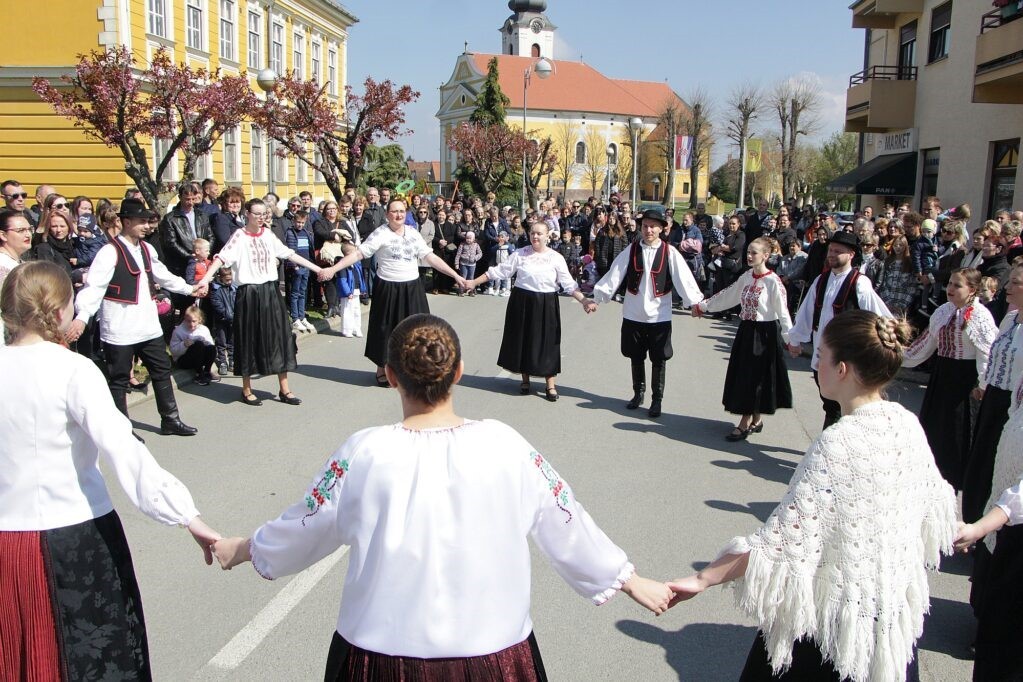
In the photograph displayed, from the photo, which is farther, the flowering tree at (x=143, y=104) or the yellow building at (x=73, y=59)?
the yellow building at (x=73, y=59)

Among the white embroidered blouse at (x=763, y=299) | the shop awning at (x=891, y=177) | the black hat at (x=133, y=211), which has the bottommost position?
the white embroidered blouse at (x=763, y=299)

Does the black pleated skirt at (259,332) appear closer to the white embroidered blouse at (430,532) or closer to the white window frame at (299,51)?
the white embroidered blouse at (430,532)

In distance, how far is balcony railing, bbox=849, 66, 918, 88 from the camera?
76.3 feet

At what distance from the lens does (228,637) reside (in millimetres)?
4227

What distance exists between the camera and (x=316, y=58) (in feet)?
138

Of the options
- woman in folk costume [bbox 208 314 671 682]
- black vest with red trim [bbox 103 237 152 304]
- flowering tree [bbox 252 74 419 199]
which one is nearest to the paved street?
woman in folk costume [bbox 208 314 671 682]

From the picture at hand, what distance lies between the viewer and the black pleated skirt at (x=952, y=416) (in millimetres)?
6168

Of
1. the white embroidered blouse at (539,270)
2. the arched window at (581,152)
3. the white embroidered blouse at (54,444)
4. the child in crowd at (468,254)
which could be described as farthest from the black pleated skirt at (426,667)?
the arched window at (581,152)

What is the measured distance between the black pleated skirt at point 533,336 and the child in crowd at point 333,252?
17.3 ft

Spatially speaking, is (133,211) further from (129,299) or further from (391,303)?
(391,303)

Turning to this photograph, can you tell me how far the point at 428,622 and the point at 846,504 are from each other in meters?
1.32

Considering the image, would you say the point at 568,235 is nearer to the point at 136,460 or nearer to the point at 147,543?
the point at 147,543

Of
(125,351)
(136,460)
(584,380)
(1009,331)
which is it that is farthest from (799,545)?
(584,380)

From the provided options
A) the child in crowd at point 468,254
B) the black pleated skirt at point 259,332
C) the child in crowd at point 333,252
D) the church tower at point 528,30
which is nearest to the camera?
the black pleated skirt at point 259,332
